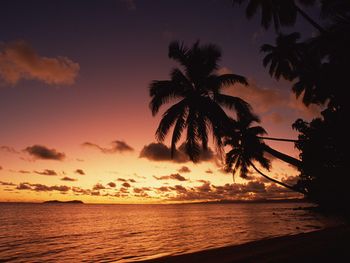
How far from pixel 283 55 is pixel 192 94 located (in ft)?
47.2

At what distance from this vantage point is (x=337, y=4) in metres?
13.2

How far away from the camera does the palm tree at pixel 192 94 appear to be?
13.7 meters

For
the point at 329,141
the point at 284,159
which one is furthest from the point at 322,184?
the point at 284,159

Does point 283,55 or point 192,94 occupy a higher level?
point 283,55

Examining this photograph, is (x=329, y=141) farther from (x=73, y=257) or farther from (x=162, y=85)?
(x=73, y=257)

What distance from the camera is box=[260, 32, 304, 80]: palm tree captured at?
24077 millimetres

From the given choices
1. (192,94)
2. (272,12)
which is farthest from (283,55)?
(192,94)

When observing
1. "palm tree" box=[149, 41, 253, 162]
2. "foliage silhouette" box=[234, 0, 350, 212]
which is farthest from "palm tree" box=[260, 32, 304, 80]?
"palm tree" box=[149, 41, 253, 162]

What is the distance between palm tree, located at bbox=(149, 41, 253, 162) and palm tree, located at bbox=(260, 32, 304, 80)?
11955 mm

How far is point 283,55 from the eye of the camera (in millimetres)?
24719

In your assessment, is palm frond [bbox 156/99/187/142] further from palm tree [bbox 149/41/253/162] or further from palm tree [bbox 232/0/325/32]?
palm tree [bbox 232/0/325/32]

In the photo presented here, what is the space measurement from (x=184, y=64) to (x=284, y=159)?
27.8 feet

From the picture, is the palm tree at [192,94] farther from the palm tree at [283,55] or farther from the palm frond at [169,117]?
the palm tree at [283,55]

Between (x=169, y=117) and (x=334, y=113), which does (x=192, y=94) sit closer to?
(x=169, y=117)
